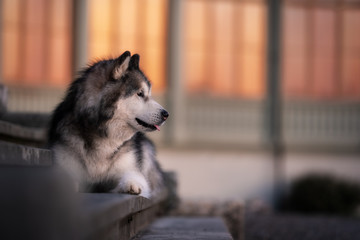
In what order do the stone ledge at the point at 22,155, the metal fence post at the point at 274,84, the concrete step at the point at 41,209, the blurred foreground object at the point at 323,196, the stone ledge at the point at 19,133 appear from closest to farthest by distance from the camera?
the concrete step at the point at 41,209
the stone ledge at the point at 22,155
the stone ledge at the point at 19,133
the blurred foreground object at the point at 323,196
the metal fence post at the point at 274,84

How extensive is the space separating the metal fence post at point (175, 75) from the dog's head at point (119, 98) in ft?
24.2

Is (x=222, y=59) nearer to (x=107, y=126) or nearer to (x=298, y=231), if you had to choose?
(x=298, y=231)

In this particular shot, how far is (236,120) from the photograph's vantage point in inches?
464

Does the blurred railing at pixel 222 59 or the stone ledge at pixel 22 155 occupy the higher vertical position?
the blurred railing at pixel 222 59

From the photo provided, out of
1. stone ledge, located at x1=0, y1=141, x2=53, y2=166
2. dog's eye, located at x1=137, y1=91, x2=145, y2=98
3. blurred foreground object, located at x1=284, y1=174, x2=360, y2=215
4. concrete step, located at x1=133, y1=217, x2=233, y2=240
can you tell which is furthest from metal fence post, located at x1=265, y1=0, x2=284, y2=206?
stone ledge, located at x1=0, y1=141, x2=53, y2=166

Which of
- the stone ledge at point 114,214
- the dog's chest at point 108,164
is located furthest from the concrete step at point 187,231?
the dog's chest at point 108,164

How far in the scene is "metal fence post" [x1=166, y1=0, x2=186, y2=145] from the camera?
11.3 meters

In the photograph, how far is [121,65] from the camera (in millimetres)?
3756

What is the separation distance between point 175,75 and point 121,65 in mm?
7739

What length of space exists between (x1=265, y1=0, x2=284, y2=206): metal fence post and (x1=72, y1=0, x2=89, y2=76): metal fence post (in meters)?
3.89

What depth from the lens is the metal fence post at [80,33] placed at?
37.1 feet

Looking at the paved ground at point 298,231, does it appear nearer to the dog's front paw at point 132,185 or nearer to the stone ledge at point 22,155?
the dog's front paw at point 132,185

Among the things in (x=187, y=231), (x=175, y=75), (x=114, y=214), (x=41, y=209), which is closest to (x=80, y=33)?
(x=175, y=75)

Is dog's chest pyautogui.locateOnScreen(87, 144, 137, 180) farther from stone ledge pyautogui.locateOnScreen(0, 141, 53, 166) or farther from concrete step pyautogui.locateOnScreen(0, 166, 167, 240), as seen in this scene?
concrete step pyautogui.locateOnScreen(0, 166, 167, 240)
